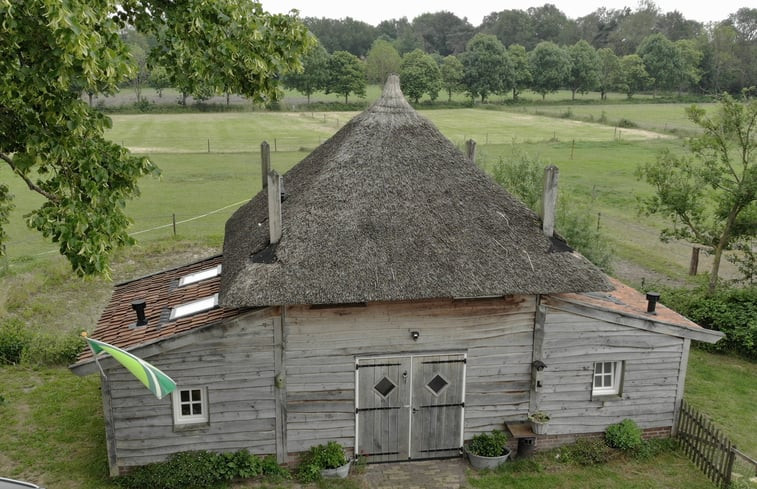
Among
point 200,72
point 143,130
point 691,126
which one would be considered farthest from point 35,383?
point 691,126

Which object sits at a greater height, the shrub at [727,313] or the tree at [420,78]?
the tree at [420,78]

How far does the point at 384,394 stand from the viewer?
11.6m

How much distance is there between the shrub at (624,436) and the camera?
1219 centimetres

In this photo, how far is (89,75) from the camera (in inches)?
360

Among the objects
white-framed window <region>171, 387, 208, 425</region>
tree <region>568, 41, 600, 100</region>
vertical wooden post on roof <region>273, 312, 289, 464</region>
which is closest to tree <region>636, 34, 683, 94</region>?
tree <region>568, 41, 600, 100</region>

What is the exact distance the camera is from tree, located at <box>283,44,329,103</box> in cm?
9069

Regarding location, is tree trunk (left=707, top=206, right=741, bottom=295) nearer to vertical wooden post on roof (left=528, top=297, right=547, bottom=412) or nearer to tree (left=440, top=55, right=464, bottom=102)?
vertical wooden post on roof (left=528, top=297, right=547, bottom=412)

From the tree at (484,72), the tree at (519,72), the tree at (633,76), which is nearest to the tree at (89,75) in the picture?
the tree at (484,72)

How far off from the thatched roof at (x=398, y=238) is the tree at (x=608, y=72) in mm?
100092

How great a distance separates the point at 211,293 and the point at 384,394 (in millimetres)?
4159

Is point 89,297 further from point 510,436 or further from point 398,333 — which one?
point 510,436

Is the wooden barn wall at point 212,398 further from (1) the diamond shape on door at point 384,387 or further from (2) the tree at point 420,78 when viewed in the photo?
(2) the tree at point 420,78

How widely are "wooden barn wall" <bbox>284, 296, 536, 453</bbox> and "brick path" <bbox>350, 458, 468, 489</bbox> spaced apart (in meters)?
0.64

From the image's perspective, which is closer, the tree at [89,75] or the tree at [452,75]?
the tree at [89,75]
